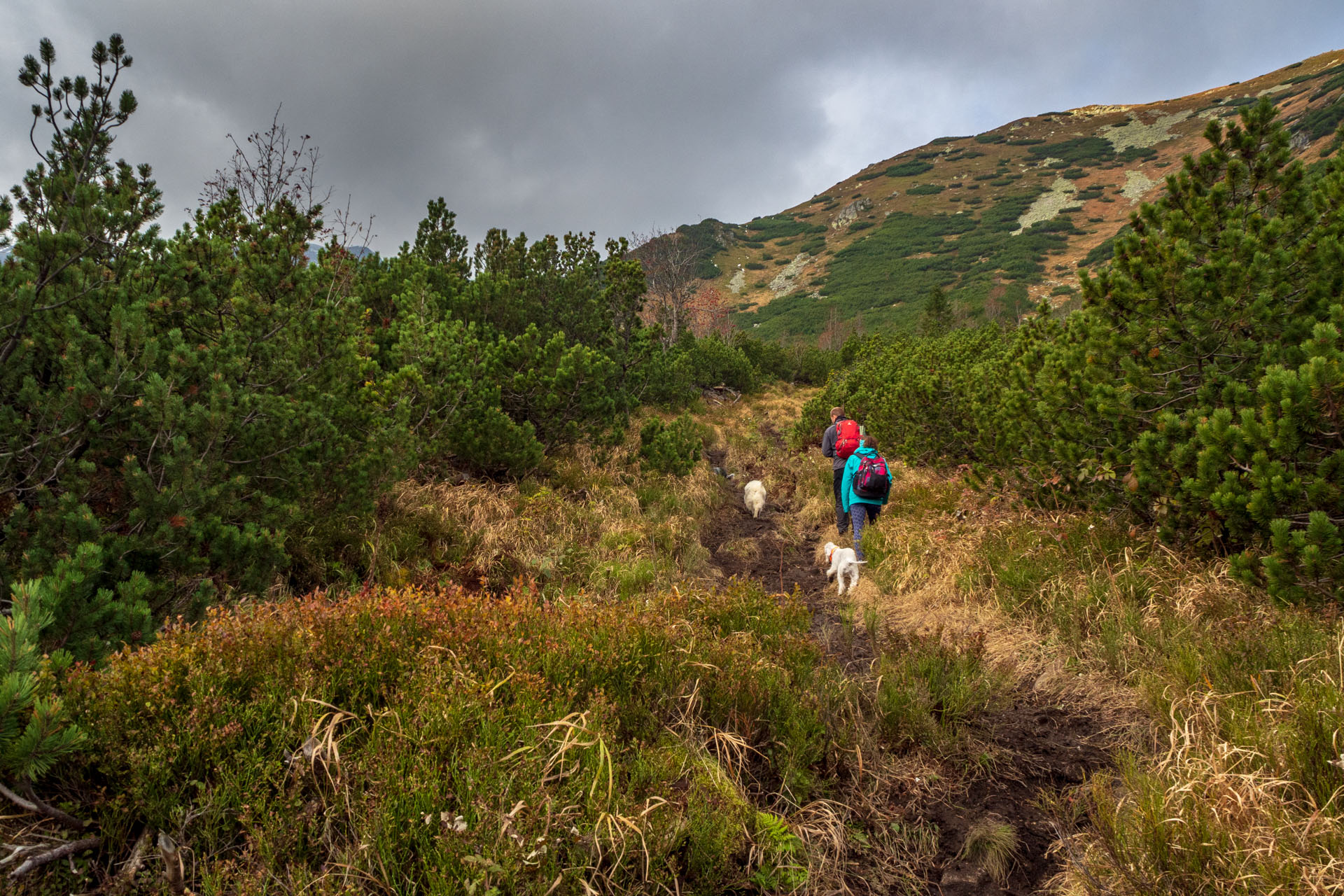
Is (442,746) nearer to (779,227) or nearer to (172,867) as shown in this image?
(172,867)

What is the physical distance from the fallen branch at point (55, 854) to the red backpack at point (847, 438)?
6664mm

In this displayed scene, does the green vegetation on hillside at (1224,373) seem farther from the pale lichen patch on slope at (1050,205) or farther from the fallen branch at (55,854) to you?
the pale lichen patch on slope at (1050,205)

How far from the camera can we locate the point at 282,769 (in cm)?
182

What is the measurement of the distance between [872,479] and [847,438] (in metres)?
0.71

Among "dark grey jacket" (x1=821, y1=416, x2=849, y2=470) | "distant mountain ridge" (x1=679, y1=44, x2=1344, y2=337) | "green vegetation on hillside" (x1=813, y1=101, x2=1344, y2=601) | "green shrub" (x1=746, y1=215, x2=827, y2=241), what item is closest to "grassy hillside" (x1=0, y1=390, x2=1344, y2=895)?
"green vegetation on hillside" (x1=813, y1=101, x2=1344, y2=601)

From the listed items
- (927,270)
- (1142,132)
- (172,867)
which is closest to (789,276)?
(927,270)

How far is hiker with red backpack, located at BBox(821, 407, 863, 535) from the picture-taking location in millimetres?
7012

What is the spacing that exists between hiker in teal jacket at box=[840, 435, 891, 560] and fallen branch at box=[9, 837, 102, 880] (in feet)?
20.3

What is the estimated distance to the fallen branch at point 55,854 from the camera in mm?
1332

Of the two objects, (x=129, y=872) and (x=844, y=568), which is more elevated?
(x=129, y=872)

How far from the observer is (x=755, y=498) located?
9930mm

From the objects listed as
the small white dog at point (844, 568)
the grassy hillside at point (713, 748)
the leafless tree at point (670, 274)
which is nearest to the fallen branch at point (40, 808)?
the grassy hillside at point (713, 748)

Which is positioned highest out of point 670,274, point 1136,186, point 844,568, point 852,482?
point 1136,186

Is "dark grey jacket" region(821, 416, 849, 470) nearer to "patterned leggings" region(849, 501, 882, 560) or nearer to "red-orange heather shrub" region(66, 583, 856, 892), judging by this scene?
"patterned leggings" region(849, 501, 882, 560)
